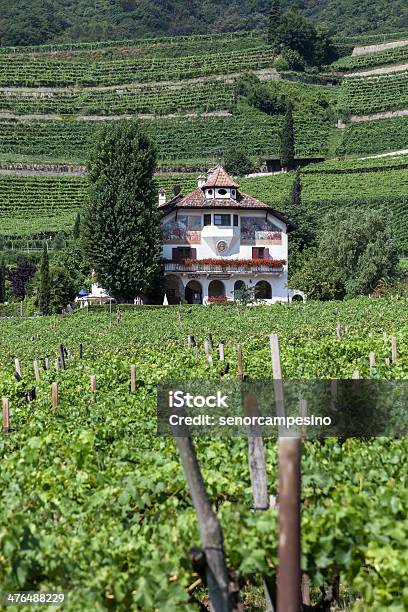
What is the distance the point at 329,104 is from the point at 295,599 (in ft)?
431

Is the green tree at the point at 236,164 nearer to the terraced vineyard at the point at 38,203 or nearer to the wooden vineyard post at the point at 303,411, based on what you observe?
the terraced vineyard at the point at 38,203

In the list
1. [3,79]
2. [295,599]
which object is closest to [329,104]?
[3,79]

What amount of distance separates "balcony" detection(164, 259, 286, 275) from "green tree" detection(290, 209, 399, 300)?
268 cm

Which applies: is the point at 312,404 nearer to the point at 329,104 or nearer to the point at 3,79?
the point at 329,104

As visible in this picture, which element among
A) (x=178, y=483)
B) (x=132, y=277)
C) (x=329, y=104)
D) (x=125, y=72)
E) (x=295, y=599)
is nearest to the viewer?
(x=295, y=599)

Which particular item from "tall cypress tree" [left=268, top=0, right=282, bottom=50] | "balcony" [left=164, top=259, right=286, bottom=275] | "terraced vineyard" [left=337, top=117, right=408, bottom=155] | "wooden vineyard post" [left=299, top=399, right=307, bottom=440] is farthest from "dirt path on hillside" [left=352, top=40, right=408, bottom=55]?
"wooden vineyard post" [left=299, top=399, right=307, bottom=440]

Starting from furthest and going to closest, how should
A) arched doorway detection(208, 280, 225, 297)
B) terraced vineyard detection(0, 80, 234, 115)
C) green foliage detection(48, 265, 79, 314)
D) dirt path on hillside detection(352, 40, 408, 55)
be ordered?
1. dirt path on hillside detection(352, 40, 408, 55)
2. terraced vineyard detection(0, 80, 234, 115)
3. arched doorway detection(208, 280, 225, 297)
4. green foliage detection(48, 265, 79, 314)

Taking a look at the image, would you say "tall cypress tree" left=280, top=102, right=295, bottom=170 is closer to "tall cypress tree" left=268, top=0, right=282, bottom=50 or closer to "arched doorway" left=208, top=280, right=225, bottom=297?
"arched doorway" left=208, top=280, right=225, bottom=297

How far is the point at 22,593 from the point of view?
600 cm

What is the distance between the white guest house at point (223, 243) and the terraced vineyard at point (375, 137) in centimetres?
5473

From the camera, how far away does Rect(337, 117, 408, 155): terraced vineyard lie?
10988cm

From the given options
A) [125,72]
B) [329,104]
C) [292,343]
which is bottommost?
[292,343]

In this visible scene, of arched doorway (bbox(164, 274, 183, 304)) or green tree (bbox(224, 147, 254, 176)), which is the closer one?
arched doorway (bbox(164, 274, 183, 304))

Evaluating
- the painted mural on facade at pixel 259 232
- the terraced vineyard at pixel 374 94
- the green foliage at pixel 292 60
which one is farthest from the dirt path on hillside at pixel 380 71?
the painted mural on facade at pixel 259 232
